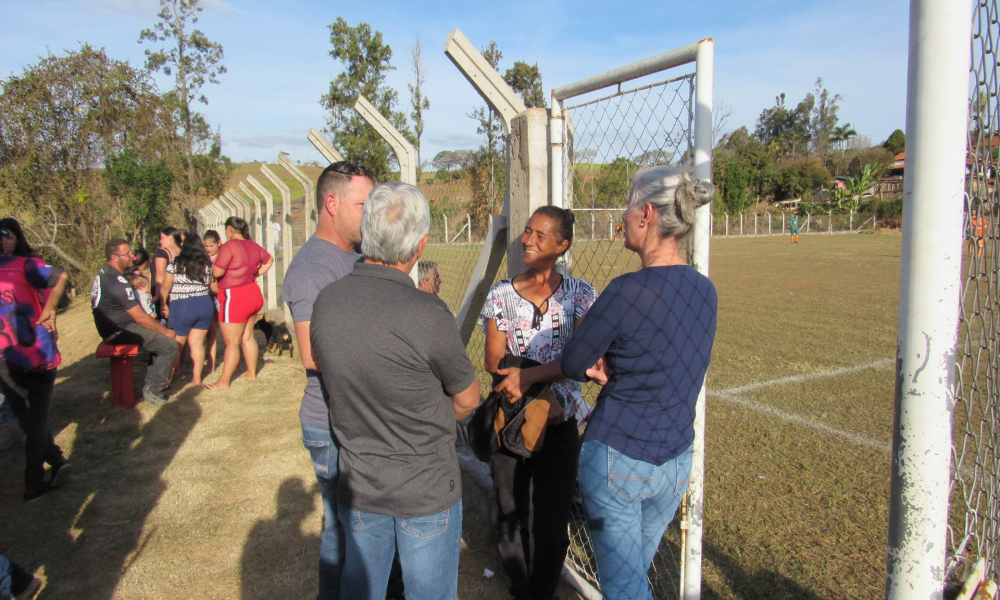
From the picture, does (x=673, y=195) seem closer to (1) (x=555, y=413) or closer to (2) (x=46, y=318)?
(1) (x=555, y=413)

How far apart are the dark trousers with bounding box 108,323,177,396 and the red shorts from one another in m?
0.59

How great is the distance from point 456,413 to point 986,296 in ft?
5.65

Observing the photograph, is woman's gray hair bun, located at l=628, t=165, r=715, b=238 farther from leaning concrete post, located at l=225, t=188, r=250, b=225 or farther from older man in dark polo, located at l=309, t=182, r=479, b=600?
leaning concrete post, located at l=225, t=188, r=250, b=225

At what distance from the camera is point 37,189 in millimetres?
13359

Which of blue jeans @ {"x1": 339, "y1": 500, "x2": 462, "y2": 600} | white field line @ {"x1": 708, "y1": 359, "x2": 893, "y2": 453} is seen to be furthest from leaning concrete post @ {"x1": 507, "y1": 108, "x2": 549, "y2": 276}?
white field line @ {"x1": 708, "y1": 359, "x2": 893, "y2": 453}

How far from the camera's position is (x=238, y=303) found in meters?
6.29

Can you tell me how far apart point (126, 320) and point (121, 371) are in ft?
1.61

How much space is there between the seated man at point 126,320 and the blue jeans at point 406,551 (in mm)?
4775

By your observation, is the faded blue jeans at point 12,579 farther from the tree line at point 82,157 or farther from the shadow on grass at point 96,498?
the tree line at point 82,157

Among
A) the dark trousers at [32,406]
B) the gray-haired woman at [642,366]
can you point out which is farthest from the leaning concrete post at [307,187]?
the gray-haired woman at [642,366]

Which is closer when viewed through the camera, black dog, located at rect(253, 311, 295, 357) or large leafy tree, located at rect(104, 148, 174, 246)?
black dog, located at rect(253, 311, 295, 357)

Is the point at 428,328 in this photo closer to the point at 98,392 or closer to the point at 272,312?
the point at 98,392

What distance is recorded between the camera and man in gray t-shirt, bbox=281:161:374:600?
226 centimetres

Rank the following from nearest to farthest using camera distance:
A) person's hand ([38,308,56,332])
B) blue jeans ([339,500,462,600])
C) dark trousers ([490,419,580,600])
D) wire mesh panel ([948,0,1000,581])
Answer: wire mesh panel ([948,0,1000,581]) → blue jeans ([339,500,462,600]) → dark trousers ([490,419,580,600]) → person's hand ([38,308,56,332])
